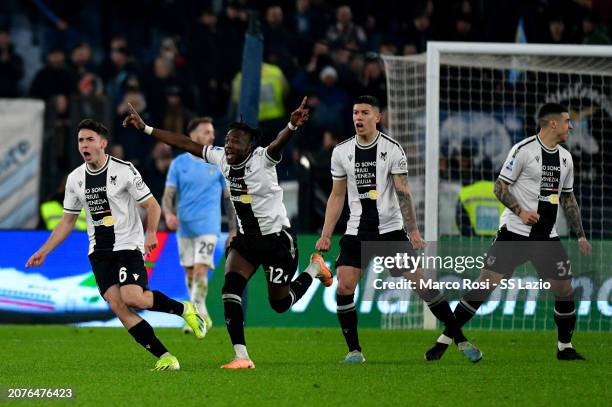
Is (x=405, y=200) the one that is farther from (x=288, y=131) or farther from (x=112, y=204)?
(x=112, y=204)

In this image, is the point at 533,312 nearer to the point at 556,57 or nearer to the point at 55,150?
the point at 556,57

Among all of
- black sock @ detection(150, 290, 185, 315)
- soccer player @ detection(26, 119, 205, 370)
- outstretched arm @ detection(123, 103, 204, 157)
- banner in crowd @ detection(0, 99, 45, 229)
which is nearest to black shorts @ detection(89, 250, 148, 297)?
soccer player @ detection(26, 119, 205, 370)

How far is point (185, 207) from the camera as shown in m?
14.9

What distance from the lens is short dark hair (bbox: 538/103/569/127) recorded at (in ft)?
38.1

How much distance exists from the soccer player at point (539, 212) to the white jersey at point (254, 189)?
1.94 m

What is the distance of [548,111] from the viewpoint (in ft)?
38.1

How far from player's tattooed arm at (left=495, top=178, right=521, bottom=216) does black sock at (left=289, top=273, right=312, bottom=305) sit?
5.89 feet

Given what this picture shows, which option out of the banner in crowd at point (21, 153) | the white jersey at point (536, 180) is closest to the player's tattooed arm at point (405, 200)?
the white jersey at point (536, 180)

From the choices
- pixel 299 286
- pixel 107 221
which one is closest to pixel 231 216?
pixel 299 286

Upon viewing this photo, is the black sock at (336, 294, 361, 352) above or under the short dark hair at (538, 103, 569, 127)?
under

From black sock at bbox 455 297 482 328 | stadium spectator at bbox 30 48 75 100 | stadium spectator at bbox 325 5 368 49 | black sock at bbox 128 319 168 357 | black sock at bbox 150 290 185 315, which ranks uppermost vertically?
stadium spectator at bbox 325 5 368 49

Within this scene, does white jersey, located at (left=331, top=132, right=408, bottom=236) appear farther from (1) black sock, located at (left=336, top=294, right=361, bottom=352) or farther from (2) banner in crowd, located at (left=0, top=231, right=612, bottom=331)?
(2) banner in crowd, located at (left=0, top=231, right=612, bottom=331)

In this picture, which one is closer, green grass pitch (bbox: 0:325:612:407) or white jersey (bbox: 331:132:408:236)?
green grass pitch (bbox: 0:325:612:407)

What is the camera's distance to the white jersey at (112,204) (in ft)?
35.1
